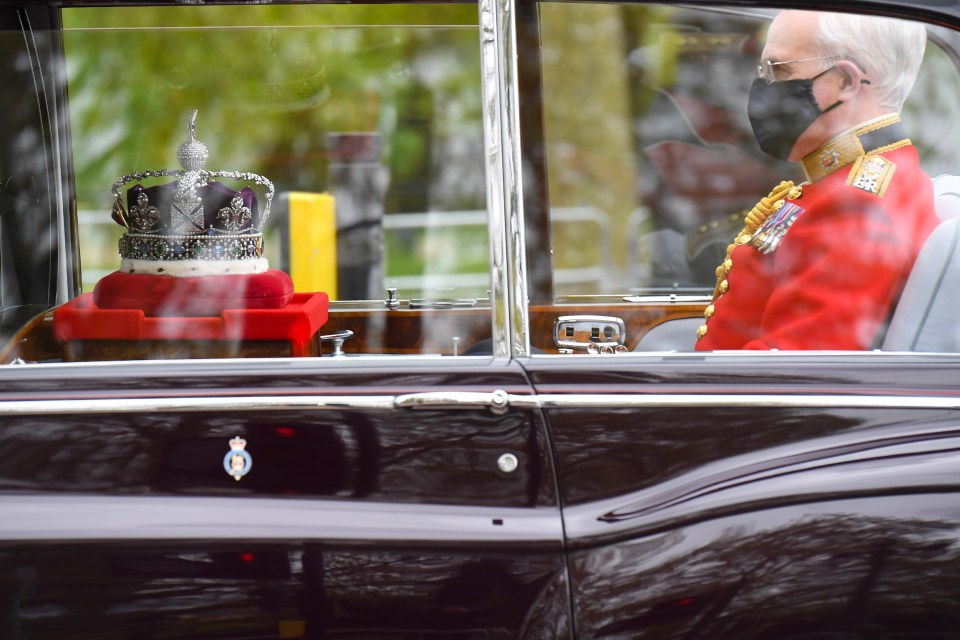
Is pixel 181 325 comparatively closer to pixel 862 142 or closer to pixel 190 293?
pixel 190 293

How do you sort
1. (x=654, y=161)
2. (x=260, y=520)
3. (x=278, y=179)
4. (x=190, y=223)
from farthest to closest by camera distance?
(x=654, y=161)
(x=278, y=179)
(x=190, y=223)
(x=260, y=520)

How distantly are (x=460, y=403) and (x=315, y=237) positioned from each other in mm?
1273

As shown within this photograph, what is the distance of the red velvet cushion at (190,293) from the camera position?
1.97 metres

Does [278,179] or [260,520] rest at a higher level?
[278,179]

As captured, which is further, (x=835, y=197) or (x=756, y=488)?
(x=835, y=197)

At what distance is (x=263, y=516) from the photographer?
1.60 meters

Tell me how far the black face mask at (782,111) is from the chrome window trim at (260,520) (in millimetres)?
950

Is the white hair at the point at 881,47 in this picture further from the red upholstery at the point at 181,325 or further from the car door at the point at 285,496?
the red upholstery at the point at 181,325

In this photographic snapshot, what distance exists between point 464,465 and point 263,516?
325 mm

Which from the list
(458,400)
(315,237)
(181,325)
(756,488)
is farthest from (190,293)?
(756,488)

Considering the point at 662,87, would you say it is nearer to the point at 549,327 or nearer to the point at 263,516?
the point at 549,327

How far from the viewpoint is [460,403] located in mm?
1614

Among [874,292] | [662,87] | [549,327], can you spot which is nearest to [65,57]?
[549,327]

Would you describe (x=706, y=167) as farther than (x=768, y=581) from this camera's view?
Yes
